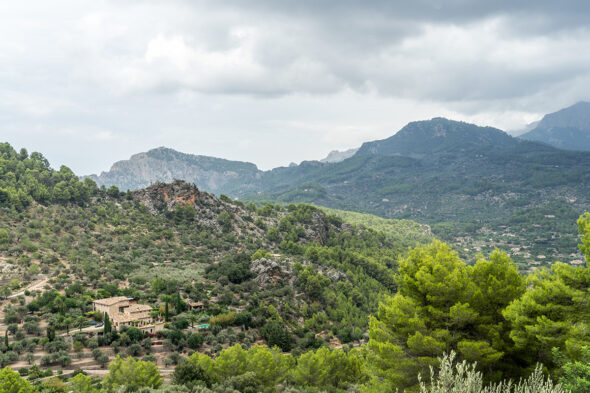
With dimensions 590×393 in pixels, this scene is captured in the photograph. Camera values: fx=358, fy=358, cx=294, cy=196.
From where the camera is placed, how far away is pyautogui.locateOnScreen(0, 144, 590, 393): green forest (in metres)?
15.2

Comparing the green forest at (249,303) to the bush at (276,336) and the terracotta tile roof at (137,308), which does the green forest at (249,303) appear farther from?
the terracotta tile roof at (137,308)

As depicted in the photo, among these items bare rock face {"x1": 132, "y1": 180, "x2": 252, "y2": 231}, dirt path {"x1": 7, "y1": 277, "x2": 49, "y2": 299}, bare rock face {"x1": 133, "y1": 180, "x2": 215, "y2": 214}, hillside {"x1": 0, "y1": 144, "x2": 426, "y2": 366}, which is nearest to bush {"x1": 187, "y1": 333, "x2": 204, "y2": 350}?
hillside {"x1": 0, "y1": 144, "x2": 426, "y2": 366}

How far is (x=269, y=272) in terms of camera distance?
5703cm

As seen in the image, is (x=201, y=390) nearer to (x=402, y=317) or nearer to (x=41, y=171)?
(x=402, y=317)

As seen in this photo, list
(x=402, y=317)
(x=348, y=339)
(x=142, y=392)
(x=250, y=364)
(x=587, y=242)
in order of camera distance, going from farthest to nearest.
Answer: (x=348, y=339) → (x=250, y=364) → (x=142, y=392) → (x=402, y=317) → (x=587, y=242)

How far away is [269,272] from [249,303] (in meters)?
7.22

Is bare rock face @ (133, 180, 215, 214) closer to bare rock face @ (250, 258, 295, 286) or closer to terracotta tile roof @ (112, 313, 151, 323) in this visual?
bare rock face @ (250, 258, 295, 286)

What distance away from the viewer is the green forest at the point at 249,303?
15.2 m

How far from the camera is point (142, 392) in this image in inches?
891

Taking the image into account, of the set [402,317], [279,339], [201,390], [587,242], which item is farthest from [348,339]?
[587,242]

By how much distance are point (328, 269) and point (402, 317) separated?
1988 inches

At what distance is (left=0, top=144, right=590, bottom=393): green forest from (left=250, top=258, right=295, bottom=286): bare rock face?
0.75 ft

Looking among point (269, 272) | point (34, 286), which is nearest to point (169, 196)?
point (269, 272)

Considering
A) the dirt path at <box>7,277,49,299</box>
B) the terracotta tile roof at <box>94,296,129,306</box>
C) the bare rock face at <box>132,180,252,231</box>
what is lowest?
the terracotta tile roof at <box>94,296,129,306</box>
